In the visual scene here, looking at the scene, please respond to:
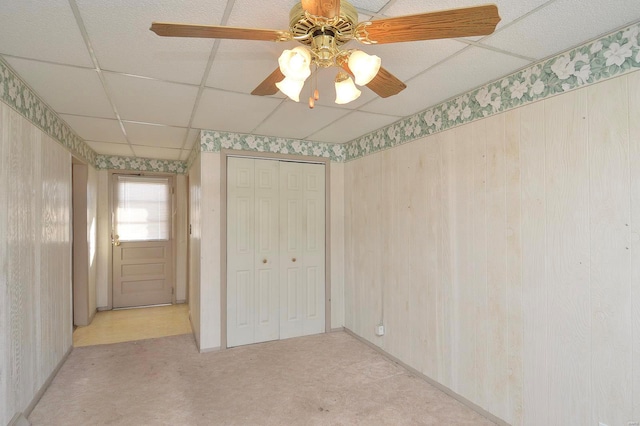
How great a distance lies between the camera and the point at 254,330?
3844mm

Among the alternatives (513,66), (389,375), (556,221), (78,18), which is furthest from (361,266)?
(78,18)

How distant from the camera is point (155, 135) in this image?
3.81 m

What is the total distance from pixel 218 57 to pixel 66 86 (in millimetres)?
1321

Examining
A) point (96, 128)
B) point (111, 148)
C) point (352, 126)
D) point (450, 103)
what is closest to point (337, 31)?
point (450, 103)

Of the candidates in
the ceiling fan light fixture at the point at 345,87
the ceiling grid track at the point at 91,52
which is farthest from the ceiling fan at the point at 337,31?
the ceiling grid track at the point at 91,52

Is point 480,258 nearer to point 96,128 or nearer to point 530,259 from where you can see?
point 530,259

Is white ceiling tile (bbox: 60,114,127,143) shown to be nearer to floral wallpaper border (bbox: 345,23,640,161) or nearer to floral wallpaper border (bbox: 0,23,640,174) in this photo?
floral wallpaper border (bbox: 0,23,640,174)

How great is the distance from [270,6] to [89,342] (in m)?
4.28

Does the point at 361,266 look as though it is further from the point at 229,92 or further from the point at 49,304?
the point at 49,304

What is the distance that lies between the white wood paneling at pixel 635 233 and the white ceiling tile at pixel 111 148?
5.03 metres

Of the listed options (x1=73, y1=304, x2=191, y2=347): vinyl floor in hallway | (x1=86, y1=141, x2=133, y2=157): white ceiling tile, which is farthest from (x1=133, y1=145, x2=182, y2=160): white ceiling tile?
(x1=73, y1=304, x2=191, y2=347): vinyl floor in hallway

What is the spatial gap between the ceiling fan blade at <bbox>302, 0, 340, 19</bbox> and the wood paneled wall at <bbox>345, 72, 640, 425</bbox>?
1.67m

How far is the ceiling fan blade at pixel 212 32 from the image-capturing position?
1.14 m

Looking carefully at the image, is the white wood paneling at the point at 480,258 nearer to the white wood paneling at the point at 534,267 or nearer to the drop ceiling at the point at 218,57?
the white wood paneling at the point at 534,267
